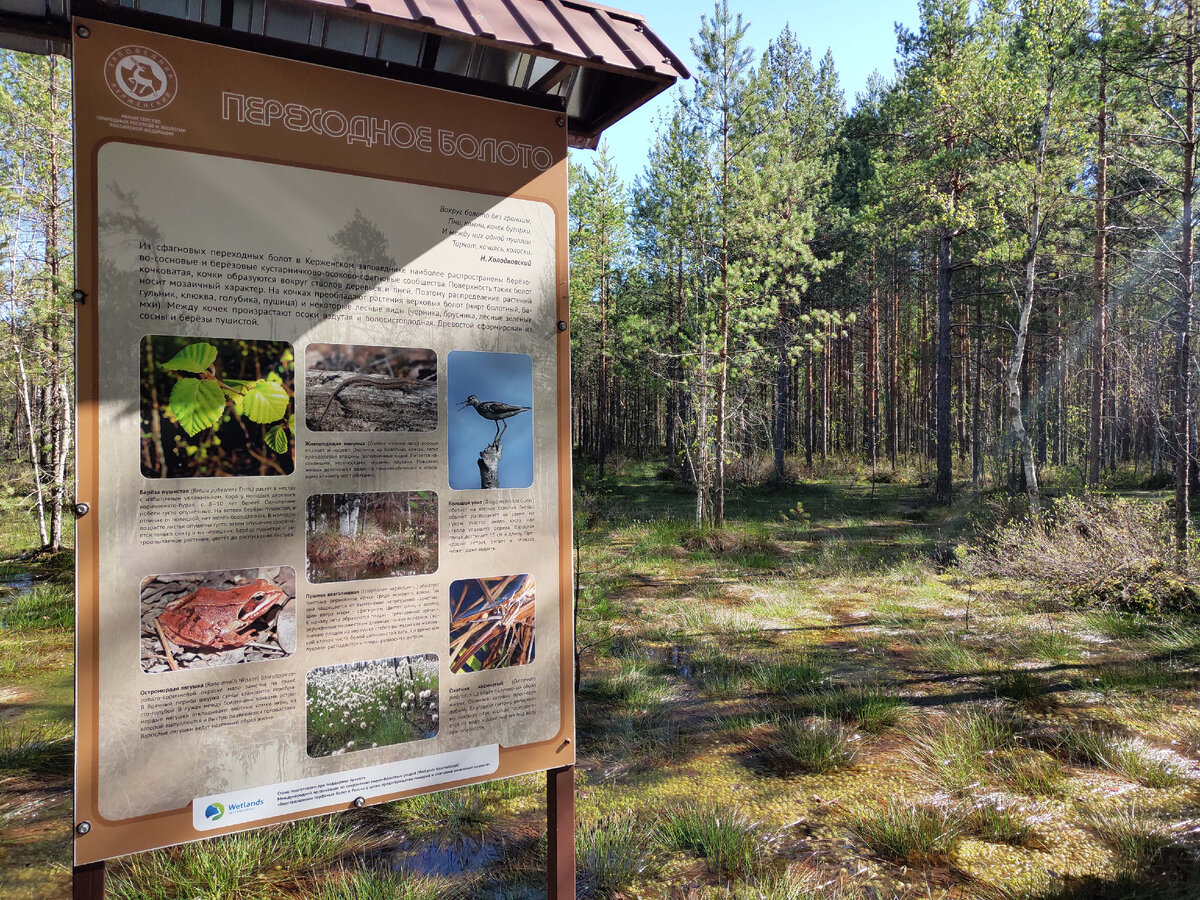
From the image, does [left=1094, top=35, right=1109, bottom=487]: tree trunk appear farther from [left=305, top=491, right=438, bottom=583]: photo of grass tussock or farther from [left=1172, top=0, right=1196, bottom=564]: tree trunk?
[left=305, top=491, right=438, bottom=583]: photo of grass tussock

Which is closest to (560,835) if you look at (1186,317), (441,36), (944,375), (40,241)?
(441,36)

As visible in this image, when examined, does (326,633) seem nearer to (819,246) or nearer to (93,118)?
(93,118)

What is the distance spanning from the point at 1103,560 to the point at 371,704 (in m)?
8.35

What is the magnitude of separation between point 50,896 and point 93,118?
3.16m

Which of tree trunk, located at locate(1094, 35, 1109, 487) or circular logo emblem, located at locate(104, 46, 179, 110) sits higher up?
tree trunk, located at locate(1094, 35, 1109, 487)

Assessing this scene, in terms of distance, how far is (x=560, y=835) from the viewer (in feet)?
8.32

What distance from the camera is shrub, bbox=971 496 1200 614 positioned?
6988mm

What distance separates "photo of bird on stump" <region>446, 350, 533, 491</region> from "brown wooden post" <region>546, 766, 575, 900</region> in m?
1.14

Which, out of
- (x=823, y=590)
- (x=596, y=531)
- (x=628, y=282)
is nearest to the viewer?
(x=823, y=590)

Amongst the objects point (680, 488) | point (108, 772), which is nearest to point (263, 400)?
point (108, 772)

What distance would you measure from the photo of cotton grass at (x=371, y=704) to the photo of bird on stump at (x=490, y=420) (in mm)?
638

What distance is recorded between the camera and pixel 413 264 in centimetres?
232

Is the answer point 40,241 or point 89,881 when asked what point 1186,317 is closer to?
point 89,881

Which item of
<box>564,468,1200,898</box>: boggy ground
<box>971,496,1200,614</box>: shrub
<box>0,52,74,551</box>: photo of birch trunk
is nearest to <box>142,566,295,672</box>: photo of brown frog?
<box>564,468,1200,898</box>: boggy ground
